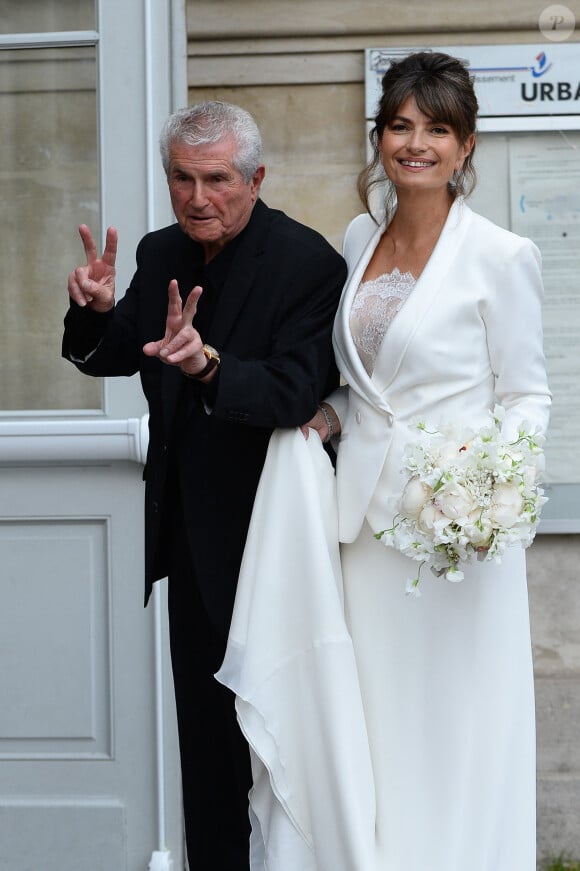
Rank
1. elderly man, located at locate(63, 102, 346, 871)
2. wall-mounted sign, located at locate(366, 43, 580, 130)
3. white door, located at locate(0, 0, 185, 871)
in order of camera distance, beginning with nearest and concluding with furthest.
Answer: elderly man, located at locate(63, 102, 346, 871), white door, located at locate(0, 0, 185, 871), wall-mounted sign, located at locate(366, 43, 580, 130)

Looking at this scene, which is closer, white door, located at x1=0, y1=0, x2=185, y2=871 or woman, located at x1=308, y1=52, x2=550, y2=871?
woman, located at x1=308, y1=52, x2=550, y2=871

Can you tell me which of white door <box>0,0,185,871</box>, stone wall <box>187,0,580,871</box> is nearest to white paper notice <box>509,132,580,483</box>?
stone wall <box>187,0,580,871</box>

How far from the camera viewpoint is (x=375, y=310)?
8.50ft

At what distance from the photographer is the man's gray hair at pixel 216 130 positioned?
254cm

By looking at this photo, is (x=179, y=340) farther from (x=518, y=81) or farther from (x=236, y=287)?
(x=518, y=81)

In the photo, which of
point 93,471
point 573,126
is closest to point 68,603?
point 93,471

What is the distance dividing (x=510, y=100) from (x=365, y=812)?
2.40 meters

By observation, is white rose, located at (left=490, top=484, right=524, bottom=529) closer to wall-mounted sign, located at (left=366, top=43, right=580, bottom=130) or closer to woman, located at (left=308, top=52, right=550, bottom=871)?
woman, located at (left=308, top=52, right=550, bottom=871)

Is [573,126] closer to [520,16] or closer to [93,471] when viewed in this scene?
[520,16]

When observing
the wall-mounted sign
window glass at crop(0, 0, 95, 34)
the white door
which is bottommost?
the white door

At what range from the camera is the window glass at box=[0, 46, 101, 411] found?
373 centimetres

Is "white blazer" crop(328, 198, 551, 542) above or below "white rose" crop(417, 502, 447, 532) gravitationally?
above

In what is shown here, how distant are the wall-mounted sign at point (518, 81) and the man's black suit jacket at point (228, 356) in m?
1.46

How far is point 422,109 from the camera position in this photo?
2512 millimetres
